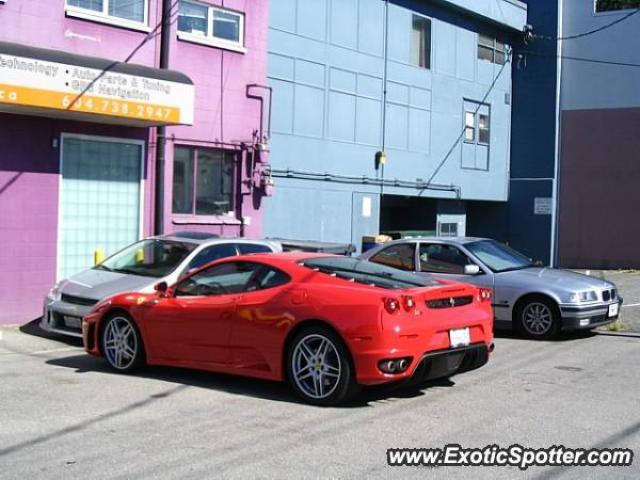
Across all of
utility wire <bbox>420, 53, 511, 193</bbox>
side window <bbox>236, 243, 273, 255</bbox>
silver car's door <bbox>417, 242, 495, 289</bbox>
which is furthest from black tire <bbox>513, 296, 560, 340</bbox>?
utility wire <bbox>420, 53, 511, 193</bbox>

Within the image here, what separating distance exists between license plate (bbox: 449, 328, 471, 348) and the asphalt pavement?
54cm

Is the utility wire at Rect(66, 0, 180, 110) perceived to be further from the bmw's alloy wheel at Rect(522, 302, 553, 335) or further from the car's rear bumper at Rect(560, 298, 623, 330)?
the car's rear bumper at Rect(560, 298, 623, 330)

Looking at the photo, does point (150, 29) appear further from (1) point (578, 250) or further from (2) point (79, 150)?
(1) point (578, 250)

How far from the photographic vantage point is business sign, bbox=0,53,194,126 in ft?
37.3

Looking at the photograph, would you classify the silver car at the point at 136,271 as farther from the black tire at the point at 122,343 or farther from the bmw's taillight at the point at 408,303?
the bmw's taillight at the point at 408,303

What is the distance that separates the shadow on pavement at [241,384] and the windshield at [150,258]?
174 cm

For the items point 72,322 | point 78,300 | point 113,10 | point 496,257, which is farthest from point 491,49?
point 72,322

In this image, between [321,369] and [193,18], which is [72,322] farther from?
[193,18]

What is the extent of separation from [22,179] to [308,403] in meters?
7.10

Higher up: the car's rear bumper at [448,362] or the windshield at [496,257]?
the windshield at [496,257]

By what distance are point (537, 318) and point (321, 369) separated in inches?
214

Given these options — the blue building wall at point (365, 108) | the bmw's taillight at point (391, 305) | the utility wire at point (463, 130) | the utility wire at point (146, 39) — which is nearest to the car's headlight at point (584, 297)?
the bmw's taillight at point (391, 305)

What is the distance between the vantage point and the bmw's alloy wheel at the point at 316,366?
24.2 feet

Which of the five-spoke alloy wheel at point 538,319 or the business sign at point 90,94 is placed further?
the five-spoke alloy wheel at point 538,319
